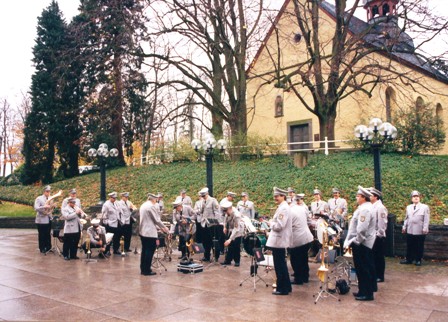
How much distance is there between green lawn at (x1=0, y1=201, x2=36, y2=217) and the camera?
1009 inches

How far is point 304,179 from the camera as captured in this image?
65.5 ft

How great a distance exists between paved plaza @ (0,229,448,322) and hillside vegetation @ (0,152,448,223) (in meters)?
6.22

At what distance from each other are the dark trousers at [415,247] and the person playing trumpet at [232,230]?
4797 millimetres

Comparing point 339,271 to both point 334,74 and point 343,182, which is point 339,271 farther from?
point 334,74

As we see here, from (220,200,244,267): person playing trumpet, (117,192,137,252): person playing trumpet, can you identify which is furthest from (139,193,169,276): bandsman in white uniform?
(117,192,137,252): person playing trumpet

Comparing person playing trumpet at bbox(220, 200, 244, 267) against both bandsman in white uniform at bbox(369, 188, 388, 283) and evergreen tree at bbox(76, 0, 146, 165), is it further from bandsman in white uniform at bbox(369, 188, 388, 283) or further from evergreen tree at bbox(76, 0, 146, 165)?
evergreen tree at bbox(76, 0, 146, 165)

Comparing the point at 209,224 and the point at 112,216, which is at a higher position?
the point at 112,216

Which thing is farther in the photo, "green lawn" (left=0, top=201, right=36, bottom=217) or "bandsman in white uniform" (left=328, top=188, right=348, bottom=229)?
"green lawn" (left=0, top=201, right=36, bottom=217)

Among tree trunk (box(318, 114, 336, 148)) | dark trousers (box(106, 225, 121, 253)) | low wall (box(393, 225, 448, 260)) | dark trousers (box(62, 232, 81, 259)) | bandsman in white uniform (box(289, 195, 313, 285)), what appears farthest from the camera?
tree trunk (box(318, 114, 336, 148))

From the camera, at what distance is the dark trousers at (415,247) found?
1120cm

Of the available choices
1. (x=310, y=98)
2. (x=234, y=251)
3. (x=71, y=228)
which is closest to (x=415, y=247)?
(x=234, y=251)

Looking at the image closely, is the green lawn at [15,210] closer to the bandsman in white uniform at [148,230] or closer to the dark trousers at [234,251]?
the bandsman in white uniform at [148,230]

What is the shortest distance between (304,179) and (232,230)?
9.74 m

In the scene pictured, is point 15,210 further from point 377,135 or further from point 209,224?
point 377,135
